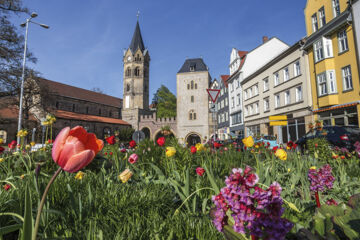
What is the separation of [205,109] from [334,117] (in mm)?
26568

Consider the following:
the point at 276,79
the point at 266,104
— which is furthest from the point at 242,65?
the point at 266,104

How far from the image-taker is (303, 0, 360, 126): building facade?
1348cm

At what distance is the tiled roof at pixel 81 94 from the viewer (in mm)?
38856

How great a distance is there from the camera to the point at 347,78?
14000 mm

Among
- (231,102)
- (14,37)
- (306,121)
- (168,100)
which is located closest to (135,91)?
(168,100)

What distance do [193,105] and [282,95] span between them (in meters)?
21.6

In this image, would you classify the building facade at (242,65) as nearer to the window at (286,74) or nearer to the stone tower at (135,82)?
the window at (286,74)

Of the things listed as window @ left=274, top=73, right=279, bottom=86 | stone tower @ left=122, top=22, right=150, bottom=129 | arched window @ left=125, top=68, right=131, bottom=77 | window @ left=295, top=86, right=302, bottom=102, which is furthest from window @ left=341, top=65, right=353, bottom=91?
arched window @ left=125, top=68, right=131, bottom=77

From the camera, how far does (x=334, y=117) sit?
14.9 meters

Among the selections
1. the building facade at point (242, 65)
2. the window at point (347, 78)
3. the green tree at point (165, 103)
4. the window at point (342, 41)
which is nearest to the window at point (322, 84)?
the window at point (347, 78)

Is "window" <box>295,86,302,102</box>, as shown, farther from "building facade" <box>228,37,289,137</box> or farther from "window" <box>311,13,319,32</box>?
"building facade" <box>228,37,289,137</box>

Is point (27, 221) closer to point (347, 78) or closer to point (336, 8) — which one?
point (347, 78)

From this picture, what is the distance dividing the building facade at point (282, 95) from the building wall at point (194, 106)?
532 inches

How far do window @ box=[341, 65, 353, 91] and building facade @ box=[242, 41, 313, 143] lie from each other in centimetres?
296
